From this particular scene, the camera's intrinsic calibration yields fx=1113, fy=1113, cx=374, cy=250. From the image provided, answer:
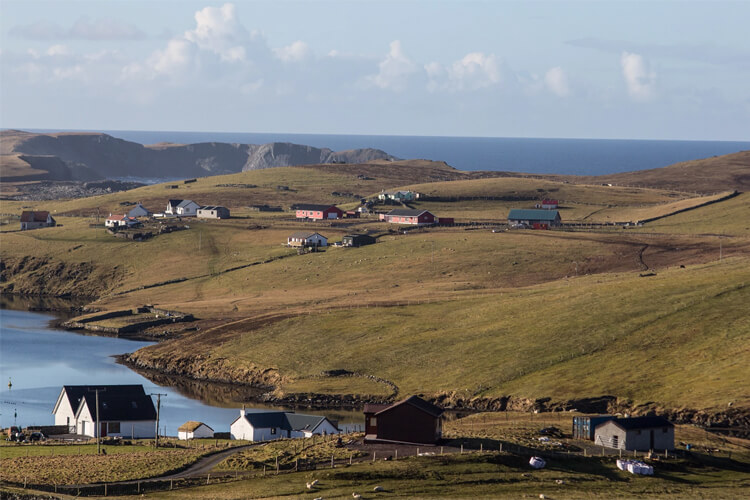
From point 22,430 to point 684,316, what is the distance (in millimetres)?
63764

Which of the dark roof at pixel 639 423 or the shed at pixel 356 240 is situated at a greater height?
the shed at pixel 356 240

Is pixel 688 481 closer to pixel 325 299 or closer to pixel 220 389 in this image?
pixel 220 389

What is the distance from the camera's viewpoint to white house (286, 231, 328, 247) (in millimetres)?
181250

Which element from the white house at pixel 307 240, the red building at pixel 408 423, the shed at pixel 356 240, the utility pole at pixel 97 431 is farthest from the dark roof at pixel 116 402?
the white house at pixel 307 240

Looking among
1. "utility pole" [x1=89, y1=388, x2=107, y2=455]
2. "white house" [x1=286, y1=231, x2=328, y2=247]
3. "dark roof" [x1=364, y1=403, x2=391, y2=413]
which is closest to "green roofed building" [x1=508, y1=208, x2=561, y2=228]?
"white house" [x1=286, y1=231, x2=328, y2=247]

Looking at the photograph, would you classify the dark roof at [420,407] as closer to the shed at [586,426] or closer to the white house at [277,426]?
the shed at [586,426]

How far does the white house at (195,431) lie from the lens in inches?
3378

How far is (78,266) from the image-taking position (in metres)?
184

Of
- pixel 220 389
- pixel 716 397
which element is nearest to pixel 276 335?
Result: pixel 220 389

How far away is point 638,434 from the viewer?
72.2 metres

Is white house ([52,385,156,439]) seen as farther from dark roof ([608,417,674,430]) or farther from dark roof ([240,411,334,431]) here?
dark roof ([608,417,674,430])

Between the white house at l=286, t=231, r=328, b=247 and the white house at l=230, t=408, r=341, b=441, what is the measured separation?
93681 millimetres

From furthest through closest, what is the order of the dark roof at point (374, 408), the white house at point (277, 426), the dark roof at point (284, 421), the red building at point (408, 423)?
the dark roof at point (284, 421), the white house at point (277, 426), the dark roof at point (374, 408), the red building at point (408, 423)

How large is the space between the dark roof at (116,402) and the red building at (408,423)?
1022 inches
